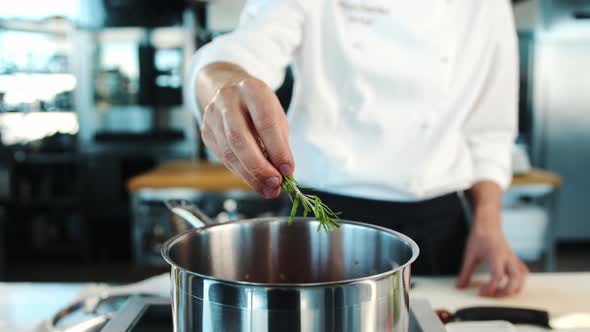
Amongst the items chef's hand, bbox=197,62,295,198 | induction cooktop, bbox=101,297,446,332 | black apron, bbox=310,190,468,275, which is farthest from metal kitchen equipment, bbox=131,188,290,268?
chef's hand, bbox=197,62,295,198

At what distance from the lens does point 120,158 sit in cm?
400

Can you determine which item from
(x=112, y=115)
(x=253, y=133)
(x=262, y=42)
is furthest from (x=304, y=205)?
(x=112, y=115)

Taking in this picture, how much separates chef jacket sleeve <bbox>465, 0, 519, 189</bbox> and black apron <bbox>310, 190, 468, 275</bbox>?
10 cm

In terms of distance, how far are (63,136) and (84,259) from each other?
87 cm

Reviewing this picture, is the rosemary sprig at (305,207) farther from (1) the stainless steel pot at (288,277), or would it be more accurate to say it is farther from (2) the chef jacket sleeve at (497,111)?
(2) the chef jacket sleeve at (497,111)

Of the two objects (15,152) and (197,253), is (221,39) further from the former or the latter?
(15,152)

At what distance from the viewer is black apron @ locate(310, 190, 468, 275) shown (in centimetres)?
117

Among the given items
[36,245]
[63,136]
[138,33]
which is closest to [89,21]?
[138,33]

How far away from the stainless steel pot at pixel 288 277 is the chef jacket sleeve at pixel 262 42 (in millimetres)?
307

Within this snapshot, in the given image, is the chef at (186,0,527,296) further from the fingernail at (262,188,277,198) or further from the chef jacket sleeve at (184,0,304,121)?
the fingernail at (262,188,277,198)

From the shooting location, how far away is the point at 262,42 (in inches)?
40.8

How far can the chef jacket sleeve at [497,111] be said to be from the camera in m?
1.30

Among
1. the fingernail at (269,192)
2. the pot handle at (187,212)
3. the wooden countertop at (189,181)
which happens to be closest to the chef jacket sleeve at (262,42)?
the pot handle at (187,212)

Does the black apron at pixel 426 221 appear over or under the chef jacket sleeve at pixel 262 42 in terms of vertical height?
under
